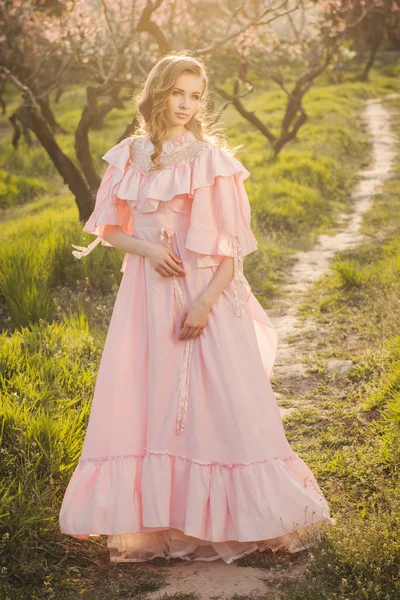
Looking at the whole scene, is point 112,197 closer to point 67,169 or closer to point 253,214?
point 67,169

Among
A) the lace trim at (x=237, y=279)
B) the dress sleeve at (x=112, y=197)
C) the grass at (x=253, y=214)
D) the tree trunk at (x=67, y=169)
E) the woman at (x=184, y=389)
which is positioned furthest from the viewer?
the tree trunk at (x=67, y=169)

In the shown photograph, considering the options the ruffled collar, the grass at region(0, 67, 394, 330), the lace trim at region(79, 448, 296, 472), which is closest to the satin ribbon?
the lace trim at region(79, 448, 296, 472)

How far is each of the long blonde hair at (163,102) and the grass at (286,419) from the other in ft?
4.76

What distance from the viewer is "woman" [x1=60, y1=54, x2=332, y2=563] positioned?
2719 mm

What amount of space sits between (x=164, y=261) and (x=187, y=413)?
61 centimetres

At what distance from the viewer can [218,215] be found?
2.83 metres

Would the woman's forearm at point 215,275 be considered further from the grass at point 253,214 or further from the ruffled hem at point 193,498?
the grass at point 253,214

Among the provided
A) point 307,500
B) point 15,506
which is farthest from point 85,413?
point 307,500

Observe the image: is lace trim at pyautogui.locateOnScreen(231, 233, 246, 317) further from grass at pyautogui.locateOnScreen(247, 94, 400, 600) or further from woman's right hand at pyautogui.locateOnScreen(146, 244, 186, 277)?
grass at pyautogui.locateOnScreen(247, 94, 400, 600)

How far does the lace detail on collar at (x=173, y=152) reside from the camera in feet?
9.42

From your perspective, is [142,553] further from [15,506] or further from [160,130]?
[160,130]

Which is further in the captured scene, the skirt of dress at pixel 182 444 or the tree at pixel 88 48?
the tree at pixel 88 48

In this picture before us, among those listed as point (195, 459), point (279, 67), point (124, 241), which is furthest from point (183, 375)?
point (279, 67)

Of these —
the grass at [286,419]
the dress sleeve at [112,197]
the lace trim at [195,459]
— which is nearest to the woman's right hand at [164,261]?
the dress sleeve at [112,197]
